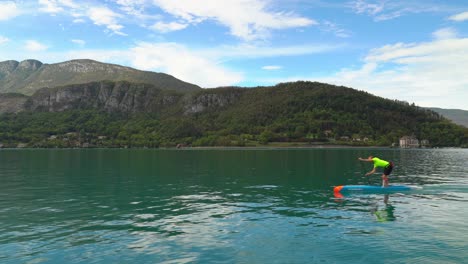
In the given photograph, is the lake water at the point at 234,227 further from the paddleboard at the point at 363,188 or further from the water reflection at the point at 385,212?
the paddleboard at the point at 363,188

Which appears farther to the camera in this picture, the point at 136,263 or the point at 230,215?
the point at 230,215

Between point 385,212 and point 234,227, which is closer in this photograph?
point 234,227

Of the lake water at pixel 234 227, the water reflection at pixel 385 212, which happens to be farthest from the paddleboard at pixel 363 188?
the water reflection at pixel 385 212

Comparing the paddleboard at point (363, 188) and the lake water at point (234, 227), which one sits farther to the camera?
the paddleboard at point (363, 188)

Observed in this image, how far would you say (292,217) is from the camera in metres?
29.4

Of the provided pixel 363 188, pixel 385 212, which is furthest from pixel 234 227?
pixel 363 188

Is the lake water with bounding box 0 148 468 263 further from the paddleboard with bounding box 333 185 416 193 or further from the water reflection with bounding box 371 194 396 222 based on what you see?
the paddleboard with bounding box 333 185 416 193

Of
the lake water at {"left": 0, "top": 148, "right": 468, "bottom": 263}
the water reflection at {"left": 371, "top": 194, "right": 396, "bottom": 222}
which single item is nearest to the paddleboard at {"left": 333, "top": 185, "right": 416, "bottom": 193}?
the lake water at {"left": 0, "top": 148, "right": 468, "bottom": 263}

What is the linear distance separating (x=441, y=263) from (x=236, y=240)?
1087 cm

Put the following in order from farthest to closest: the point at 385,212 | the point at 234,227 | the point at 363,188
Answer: the point at 363,188 < the point at 385,212 < the point at 234,227

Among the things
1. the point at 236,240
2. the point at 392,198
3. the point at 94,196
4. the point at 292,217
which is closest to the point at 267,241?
the point at 236,240

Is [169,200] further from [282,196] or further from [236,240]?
[236,240]

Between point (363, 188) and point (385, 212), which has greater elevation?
point (363, 188)

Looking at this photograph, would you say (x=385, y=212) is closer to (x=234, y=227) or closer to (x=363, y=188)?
(x=363, y=188)
